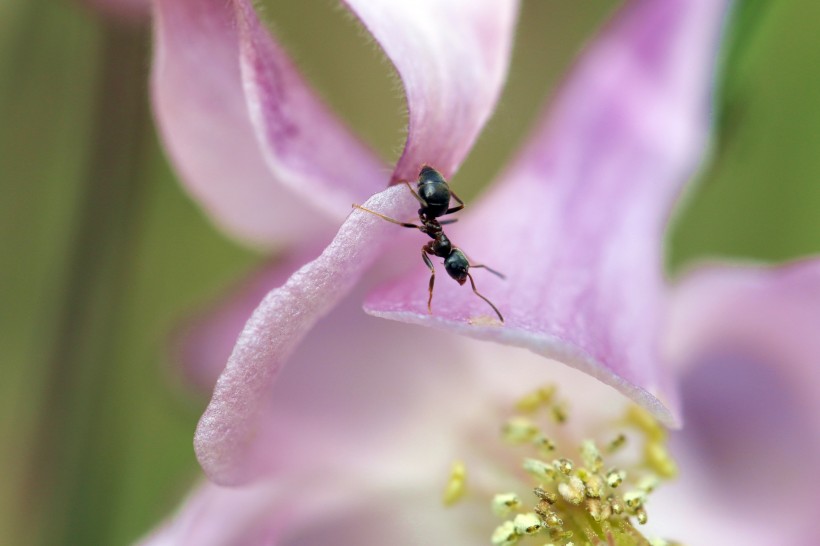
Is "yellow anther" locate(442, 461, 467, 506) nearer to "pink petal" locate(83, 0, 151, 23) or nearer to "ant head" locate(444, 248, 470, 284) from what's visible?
"ant head" locate(444, 248, 470, 284)

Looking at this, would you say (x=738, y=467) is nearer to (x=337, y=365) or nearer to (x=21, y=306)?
(x=337, y=365)

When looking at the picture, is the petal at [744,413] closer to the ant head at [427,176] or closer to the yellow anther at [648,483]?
the yellow anther at [648,483]

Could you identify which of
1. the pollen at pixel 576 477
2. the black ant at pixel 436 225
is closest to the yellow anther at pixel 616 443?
the pollen at pixel 576 477

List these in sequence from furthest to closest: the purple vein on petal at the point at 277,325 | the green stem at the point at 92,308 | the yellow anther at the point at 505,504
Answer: the green stem at the point at 92,308, the yellow anther at the point at 505,504, the purple vein on petal at the point at 277,325

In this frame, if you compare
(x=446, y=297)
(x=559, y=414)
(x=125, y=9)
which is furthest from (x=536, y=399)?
(x=125, y=9)

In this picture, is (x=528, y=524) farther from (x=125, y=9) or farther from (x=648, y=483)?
(x=125, y=9)

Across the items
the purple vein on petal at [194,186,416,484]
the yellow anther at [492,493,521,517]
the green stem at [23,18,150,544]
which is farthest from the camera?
the green stem at [23,18,150,544]

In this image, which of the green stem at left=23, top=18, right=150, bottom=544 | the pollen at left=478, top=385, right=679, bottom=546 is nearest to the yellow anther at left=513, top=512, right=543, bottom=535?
the pollen at left=478, top=385, right=679, bottom=546
